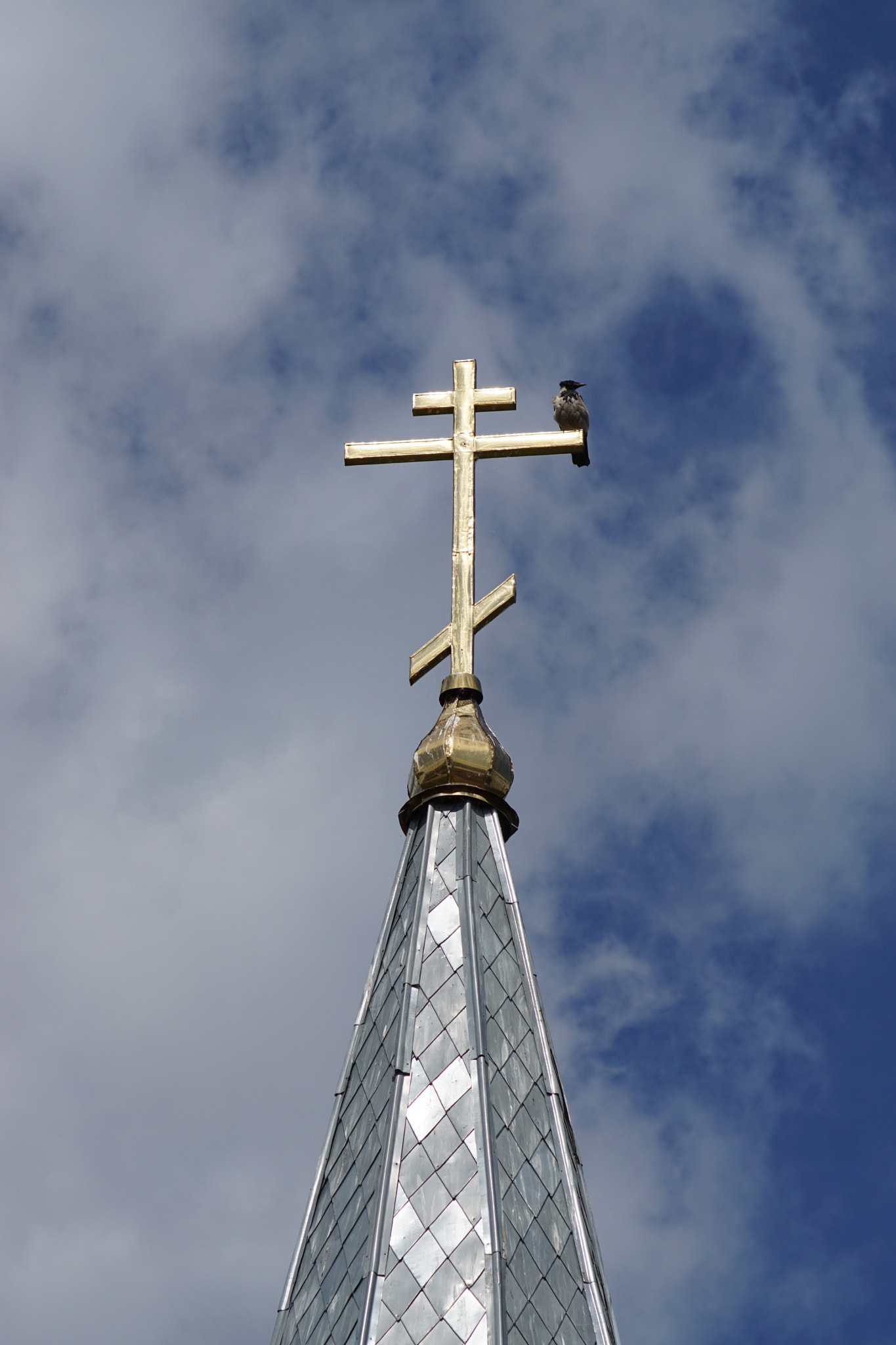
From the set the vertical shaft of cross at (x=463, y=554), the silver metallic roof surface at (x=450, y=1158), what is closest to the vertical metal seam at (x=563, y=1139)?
the silver metallic roof surface at (x=450, y=1158)

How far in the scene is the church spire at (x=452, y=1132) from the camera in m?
14.6

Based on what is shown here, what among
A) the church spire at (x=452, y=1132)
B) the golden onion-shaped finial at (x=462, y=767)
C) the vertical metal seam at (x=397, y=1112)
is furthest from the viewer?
the golden onion-shaped finial at (x=462, y=767)

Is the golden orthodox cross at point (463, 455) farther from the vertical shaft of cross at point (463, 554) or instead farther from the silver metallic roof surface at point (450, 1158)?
the silver metallic roof surface at point (450, 1158)

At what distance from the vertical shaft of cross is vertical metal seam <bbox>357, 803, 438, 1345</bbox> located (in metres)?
1.35

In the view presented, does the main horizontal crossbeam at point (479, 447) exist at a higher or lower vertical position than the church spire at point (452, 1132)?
higher

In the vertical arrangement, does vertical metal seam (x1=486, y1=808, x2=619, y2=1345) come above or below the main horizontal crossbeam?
below

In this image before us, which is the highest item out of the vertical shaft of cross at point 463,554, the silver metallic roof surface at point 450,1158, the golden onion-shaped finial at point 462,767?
the vertical shaft of cross at point 463,554

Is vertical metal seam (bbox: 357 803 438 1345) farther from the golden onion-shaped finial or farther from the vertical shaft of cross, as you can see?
the vertical shaft of cross

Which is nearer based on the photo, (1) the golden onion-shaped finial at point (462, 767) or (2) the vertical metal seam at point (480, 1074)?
(2) the vertical metal seam at point (480, 1074)

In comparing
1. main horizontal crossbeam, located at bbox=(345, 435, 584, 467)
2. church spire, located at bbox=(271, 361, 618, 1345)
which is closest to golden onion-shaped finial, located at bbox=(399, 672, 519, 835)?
church spire, located at bbox=(271, 361, 618, 1345)

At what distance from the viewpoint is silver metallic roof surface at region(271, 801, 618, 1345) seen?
1462 cm

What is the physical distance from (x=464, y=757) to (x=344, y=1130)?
303 centimetres

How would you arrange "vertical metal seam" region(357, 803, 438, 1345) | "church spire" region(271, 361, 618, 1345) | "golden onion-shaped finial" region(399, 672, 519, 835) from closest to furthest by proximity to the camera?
"vertical metal seam" region(357, 803, 438, 1345)
"church spire" region(271, 361, 618, 1345)
"golden onion-shaped finial" region(399, 672, 519, 835)

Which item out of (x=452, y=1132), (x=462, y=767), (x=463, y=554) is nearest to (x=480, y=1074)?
(x=452, y=1132)
